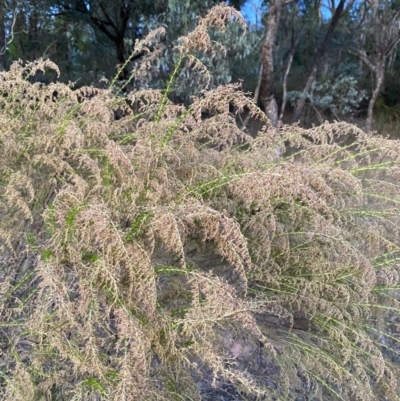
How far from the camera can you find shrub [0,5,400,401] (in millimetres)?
1442

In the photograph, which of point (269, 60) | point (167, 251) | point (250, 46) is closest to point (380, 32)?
point (250, 46)

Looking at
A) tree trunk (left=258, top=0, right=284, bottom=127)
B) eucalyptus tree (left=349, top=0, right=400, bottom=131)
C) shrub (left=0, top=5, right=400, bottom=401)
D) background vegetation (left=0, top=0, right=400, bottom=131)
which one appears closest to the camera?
shrub (left=0, top=5, right=400, bottom=401)

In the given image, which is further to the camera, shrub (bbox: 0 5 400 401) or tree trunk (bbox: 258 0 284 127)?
tree trunk (bbox: 258 0 284 127)

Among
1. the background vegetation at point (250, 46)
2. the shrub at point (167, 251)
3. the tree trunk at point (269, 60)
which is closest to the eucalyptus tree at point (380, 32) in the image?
the background vegetation at point (250, 46)

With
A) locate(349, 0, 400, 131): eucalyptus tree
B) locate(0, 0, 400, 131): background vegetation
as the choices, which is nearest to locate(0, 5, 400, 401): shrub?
locate(0, 0, 400, 131): background vegetation

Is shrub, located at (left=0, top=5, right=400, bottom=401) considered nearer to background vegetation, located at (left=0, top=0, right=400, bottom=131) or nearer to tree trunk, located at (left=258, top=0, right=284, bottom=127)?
background vegetation, located at (left=0, top=0, right=400, bottom=131)

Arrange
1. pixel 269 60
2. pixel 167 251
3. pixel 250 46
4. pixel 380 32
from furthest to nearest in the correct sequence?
1. pixel 380 32
2. pixel 250 46
3. pixel 269 60
4. pixel 167 251

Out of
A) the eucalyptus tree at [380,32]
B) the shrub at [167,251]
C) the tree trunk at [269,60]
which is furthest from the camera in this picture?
the eucalyptus tree at [380,32]

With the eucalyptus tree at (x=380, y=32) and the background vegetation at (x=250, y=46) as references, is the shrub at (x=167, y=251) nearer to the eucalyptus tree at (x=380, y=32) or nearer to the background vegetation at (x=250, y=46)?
the background vegetation at (x=250, y=46)

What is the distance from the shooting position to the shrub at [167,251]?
144cm

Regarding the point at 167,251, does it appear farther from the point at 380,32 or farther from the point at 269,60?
the point at 380,32

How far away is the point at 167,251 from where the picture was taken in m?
1.77

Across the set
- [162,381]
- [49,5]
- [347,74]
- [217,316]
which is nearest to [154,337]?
[217,316]

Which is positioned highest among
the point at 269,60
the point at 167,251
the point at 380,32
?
the point at 380,32
